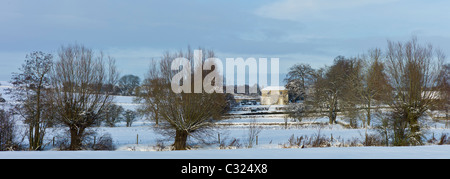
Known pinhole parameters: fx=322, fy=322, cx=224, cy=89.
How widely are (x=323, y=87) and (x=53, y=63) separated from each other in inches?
978

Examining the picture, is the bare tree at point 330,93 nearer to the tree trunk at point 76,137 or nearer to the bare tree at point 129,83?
the tree trunk at point 76,137

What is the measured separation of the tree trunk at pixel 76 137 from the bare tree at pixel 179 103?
4.06m

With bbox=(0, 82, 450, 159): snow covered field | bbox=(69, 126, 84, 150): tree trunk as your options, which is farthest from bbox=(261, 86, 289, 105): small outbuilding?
bbox=(69, 126, 84, 150): tree trunk

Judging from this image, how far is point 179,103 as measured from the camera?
57.0 ft

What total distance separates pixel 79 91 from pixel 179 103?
18.9 ft

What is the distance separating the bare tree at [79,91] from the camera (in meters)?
17.6

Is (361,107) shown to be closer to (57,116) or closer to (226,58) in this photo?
(226,58)

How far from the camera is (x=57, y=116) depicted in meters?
17.8

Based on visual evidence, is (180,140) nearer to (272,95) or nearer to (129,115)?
(129,115)

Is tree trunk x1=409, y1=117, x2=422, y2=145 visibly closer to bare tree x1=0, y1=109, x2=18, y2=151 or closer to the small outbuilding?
bare tree x1=0, y1=109, x2=18, y2=151

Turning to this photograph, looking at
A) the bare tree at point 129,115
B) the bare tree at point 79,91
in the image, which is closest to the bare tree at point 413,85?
the bare tree at point 79,91

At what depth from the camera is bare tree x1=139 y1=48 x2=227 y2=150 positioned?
17344mm

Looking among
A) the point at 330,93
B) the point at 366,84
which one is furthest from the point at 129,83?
the point at 366,84
